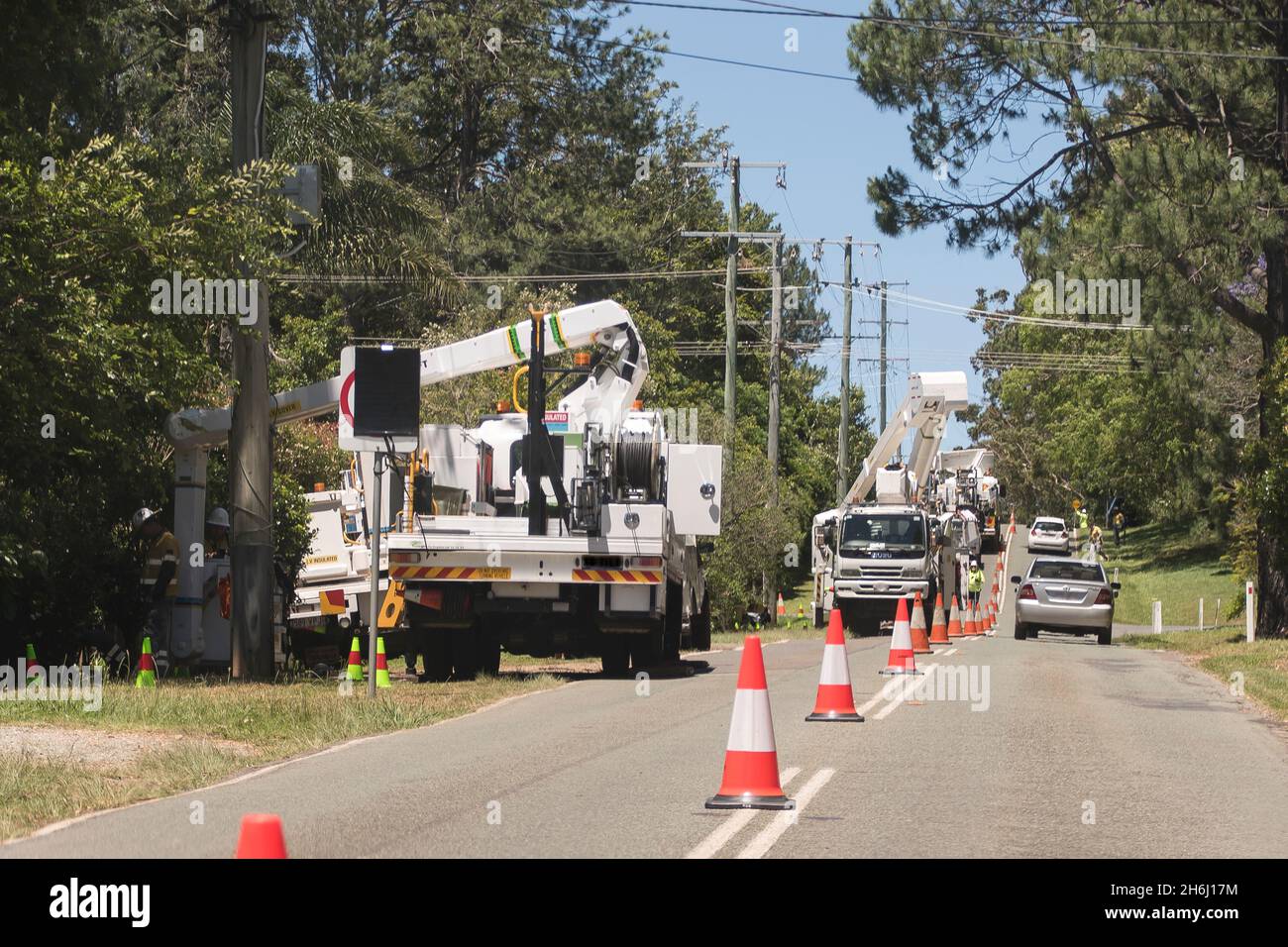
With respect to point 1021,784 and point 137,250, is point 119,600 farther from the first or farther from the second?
point 1021,784

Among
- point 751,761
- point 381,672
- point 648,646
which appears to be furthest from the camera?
point 648,646

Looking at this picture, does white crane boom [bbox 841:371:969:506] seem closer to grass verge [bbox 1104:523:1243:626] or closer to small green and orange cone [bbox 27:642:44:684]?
grass verge [bbox 1104:523:1243:626]

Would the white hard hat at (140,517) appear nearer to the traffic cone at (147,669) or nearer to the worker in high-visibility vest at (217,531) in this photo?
the worker in high-visibility vest at (217,531)

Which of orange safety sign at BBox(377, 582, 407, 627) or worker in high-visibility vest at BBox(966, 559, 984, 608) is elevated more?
orange safety sign at BBox(377, 582, 407, 627)

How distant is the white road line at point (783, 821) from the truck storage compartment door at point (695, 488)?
9.62 m

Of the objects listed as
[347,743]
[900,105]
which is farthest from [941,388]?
[347,743]

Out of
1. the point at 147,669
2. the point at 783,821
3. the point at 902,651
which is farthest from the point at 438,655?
the point at 783,821

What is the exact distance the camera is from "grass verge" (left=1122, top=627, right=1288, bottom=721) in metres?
19.7

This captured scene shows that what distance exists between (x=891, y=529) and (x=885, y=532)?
0.47 feet

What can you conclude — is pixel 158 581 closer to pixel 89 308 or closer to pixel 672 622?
pixel 89 308

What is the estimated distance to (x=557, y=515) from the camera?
65.7ft
